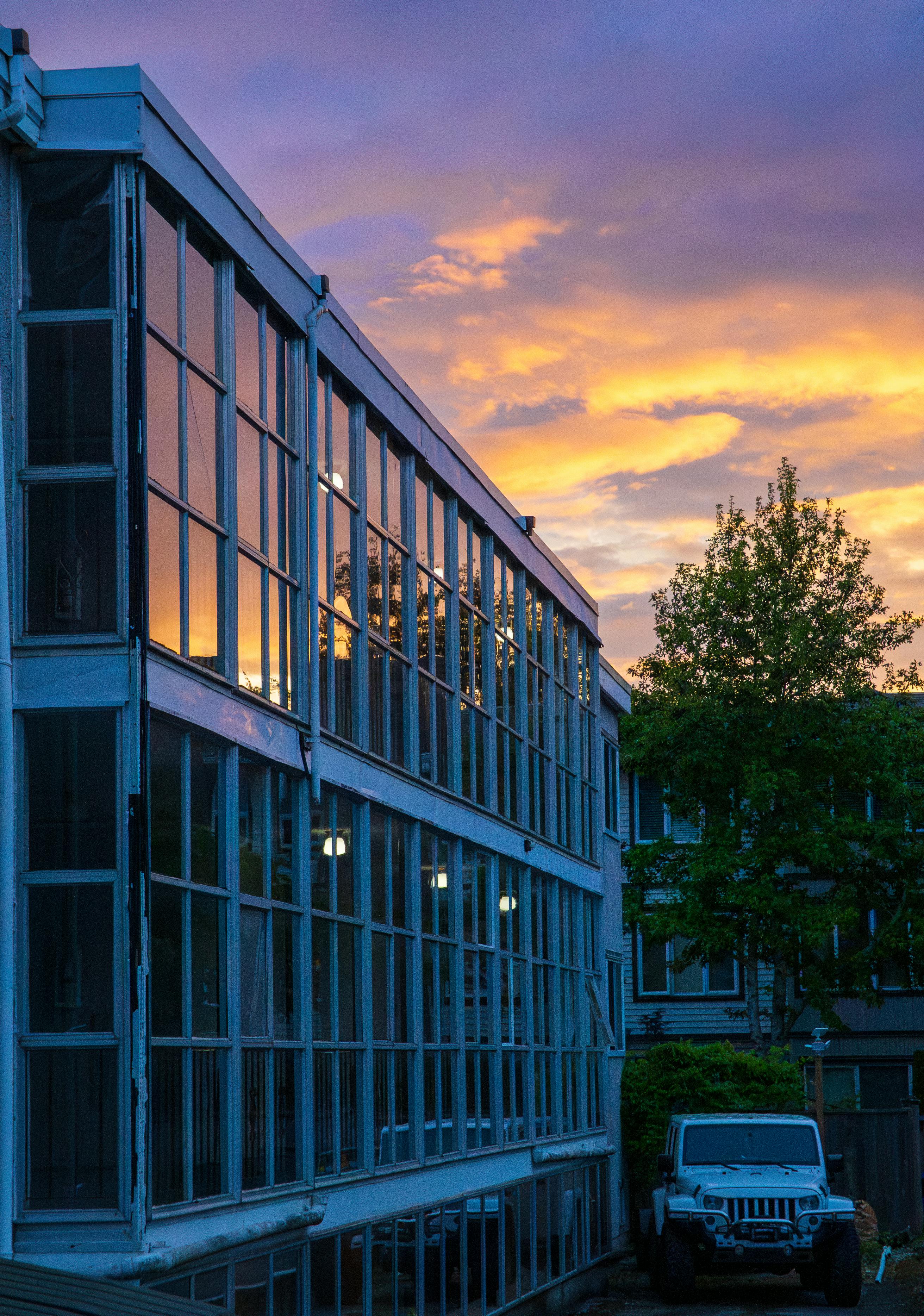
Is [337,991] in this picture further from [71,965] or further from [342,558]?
[71,965]

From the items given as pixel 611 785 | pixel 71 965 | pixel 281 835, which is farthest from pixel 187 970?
pixel 611 785

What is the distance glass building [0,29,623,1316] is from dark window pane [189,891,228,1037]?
0.11 ft

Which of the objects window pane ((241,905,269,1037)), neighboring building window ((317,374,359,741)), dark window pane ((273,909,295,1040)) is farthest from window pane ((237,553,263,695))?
dark window pane ((273,909,295,1040))

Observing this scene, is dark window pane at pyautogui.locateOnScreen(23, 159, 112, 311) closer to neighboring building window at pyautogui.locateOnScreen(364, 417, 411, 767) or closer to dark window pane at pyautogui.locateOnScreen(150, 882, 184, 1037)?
dark window pane at pyautogui.locateOnScreen(150, 882, 184, 1037)

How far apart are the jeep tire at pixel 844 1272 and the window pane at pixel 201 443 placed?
14.2 m

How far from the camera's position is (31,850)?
38.8 feet

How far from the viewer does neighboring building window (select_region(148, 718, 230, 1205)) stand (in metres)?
A: 12.0

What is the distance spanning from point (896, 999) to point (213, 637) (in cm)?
3439

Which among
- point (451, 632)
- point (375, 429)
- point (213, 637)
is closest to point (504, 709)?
point (451, 632)

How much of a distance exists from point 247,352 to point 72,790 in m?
4.41

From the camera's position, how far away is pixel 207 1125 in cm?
1284

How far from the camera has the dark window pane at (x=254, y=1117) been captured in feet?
44.5

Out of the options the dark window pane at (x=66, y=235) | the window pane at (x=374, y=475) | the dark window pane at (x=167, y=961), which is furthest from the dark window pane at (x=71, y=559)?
the window pane at (x=374, y=475)

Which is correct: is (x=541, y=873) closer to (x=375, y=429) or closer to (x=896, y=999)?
(x=375, y=429)
